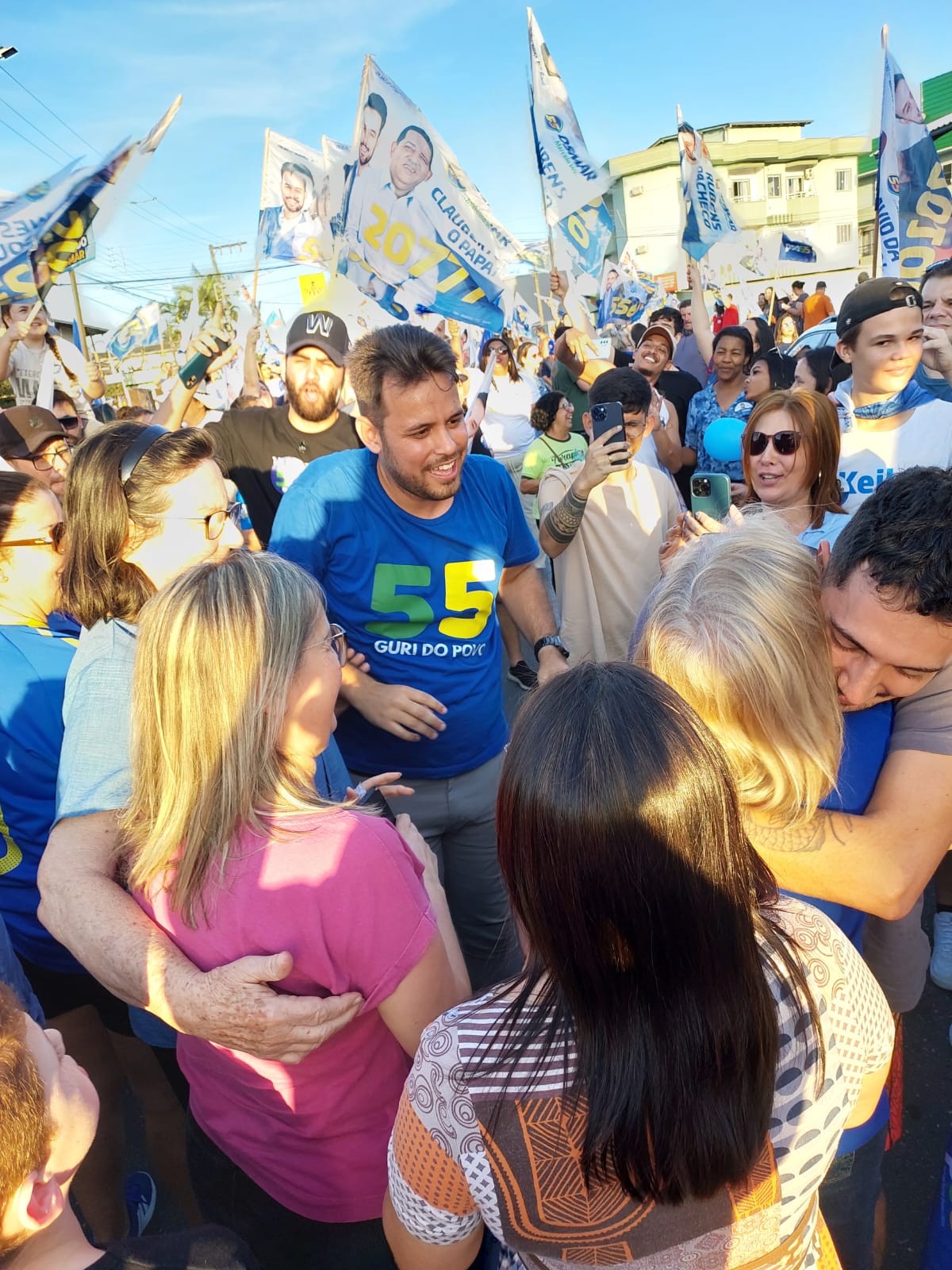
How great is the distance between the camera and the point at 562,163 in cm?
717

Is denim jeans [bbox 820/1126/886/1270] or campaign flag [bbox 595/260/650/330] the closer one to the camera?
denim jeans [bbox 820/1126/886/1270]

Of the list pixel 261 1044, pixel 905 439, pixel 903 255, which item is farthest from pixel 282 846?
pixel 903 255

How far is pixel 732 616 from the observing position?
1337mm

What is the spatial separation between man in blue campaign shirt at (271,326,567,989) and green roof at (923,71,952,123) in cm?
2612

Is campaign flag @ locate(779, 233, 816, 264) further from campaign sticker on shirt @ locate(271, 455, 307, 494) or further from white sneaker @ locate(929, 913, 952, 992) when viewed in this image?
white sneaker @ locate(929, 913, 952, 992)

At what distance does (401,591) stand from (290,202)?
9.04 meters

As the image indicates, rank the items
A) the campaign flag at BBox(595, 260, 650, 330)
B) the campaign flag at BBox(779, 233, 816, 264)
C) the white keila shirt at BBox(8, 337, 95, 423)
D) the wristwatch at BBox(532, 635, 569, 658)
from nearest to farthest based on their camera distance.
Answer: the wristwatch at BBox(532, 635, 569, 658), the white keila shirt at BBox(8, 337, 95, 423), the campaign flag at BBox(595, 260, 650, 330), the campaign flag at BBox(779, 233, 816, 264)

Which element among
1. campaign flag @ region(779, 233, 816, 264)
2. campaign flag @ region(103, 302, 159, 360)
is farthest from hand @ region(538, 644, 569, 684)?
campaign flag @ region(779, 233, 816, 264)

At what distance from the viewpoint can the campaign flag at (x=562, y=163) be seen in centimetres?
718

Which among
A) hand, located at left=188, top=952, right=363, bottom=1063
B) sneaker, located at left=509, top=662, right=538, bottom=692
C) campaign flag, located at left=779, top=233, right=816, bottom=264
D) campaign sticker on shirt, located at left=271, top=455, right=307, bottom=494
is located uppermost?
campaign flag, located at left=779, top=233, right=816, bottom=264

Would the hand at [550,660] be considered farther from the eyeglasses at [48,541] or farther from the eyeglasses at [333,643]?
the eyeglasses at [48,541]

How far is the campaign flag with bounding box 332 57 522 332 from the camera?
16.9 feet

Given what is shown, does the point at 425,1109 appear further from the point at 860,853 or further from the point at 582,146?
the point at 582,146

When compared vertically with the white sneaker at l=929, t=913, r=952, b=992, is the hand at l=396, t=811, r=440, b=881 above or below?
above
